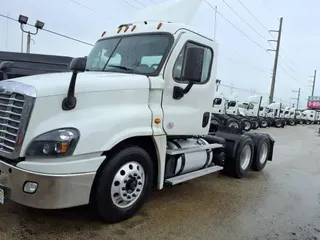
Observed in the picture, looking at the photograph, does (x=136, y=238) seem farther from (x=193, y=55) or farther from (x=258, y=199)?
(x=258, y=199)

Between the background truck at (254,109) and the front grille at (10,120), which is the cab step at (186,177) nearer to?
the front grille at (10,120)

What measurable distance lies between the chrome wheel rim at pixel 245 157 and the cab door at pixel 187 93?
188cm

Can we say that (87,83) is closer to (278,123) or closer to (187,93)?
(187,93)

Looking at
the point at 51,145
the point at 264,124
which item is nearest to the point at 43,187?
the point at 51,145

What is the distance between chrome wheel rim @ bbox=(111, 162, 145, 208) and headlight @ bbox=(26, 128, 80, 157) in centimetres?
78

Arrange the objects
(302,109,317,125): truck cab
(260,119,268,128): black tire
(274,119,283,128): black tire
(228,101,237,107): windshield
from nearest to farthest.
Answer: (228,101,237,107): windshield, (260,119,268,128): black tire, (274,119,283,128): black tire, (302,109,317,125): truck cab

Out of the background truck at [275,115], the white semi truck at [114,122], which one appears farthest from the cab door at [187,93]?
the background truck at [275,115]

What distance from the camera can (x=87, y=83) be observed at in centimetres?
348

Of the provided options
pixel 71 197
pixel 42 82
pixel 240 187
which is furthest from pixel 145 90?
pixel 240 187

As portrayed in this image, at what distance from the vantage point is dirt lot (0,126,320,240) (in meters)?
3.59

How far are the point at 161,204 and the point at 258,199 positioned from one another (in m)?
1.79

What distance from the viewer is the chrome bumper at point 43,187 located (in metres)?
3.06

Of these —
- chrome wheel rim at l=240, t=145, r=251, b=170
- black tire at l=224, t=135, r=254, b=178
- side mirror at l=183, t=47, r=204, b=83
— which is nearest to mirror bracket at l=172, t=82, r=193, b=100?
side mirror at l=183, t=47, r=204, b=83

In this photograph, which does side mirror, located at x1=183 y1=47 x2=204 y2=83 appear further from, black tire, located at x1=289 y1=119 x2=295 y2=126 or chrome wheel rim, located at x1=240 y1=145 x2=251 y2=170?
black tire, located at x1=289 y1=119 x2=295 y2=126
